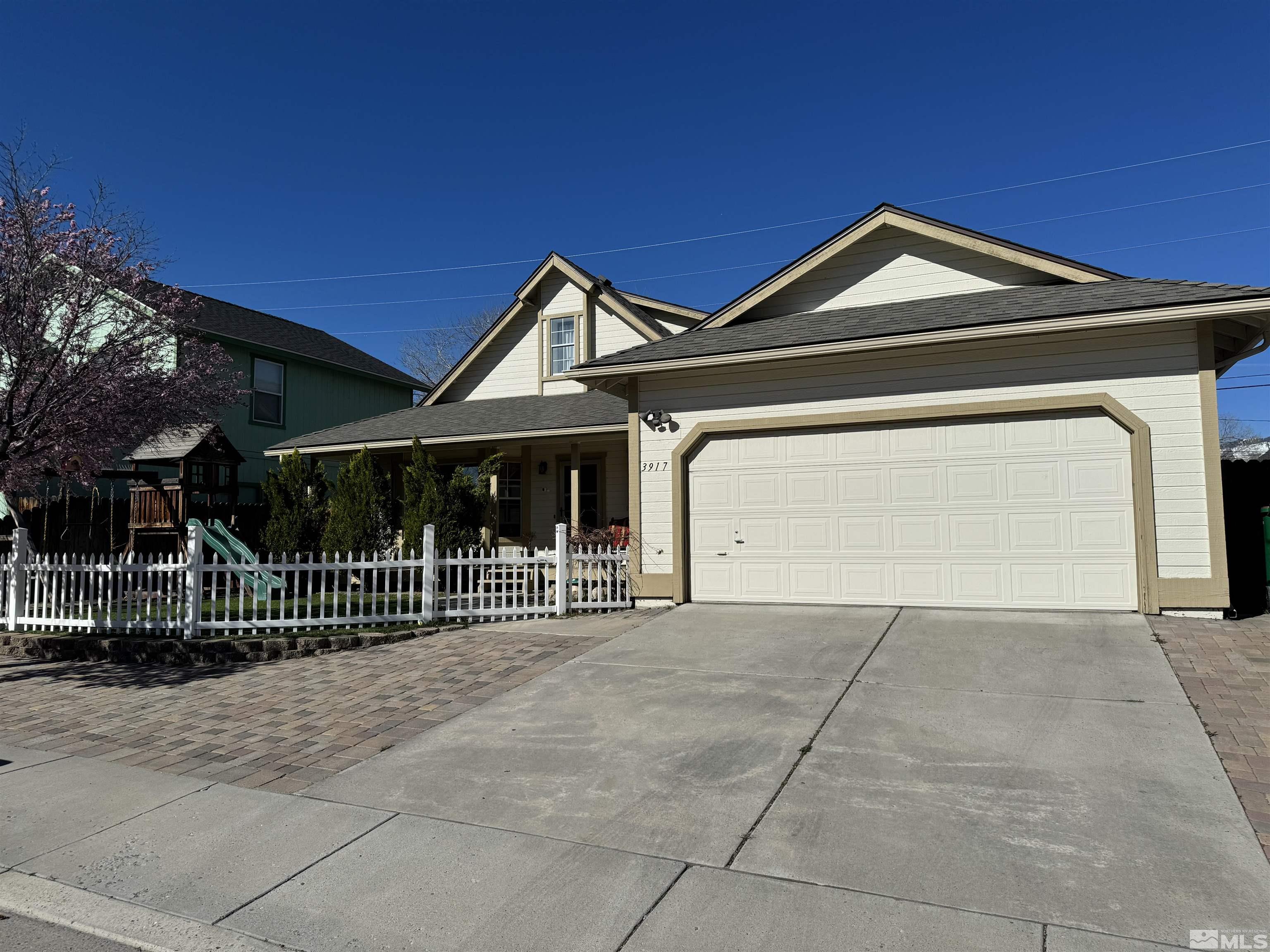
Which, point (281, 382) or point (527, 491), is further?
point (281, 382)

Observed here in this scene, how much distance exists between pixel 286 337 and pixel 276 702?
17.6 metres

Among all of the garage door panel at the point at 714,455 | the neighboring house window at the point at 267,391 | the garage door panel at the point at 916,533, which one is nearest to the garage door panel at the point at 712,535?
the garage door panel at the point at 714,455

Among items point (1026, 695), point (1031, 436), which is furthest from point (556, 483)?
point (1026, 695)

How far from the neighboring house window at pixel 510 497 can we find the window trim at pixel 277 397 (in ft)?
24.5

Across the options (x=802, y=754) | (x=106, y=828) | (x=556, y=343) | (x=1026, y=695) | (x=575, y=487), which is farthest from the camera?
(x=556, y=343)

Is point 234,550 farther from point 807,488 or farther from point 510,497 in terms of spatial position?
point 807,488

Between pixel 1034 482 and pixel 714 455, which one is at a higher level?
pixel 714 455

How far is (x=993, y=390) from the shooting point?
9430mm

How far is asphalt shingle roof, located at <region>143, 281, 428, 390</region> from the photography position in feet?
65.0

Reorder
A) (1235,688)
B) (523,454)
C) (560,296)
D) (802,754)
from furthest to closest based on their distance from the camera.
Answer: (560,296)
(523,454)
(1235,688)
(802,754)

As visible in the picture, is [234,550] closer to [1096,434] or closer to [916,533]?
[916,533]

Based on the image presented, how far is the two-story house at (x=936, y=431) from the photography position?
864cm

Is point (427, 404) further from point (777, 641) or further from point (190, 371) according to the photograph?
point (777, 641)

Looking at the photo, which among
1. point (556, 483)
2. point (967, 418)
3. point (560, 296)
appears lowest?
point (556, 483)
